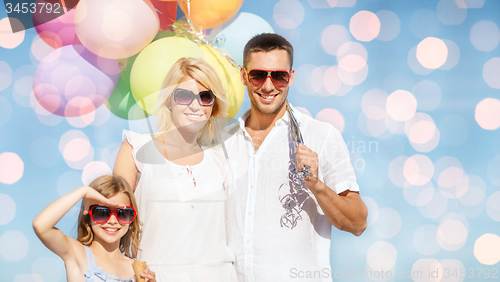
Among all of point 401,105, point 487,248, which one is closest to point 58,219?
point 401,105

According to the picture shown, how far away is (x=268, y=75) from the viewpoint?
149 centimetres

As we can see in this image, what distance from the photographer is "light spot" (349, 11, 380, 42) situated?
2.23 meters

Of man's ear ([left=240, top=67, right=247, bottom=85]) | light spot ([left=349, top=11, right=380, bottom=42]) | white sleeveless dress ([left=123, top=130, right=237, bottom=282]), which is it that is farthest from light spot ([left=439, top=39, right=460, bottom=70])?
white sleeveless dress ([left=123, top=130, right=237, bottom=282])

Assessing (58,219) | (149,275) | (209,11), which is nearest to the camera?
(58,219)

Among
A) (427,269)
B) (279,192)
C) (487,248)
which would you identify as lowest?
(427,269)

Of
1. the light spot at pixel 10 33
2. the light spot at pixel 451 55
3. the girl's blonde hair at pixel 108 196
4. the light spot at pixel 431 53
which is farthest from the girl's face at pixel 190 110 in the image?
the light spot at pixel 451 55

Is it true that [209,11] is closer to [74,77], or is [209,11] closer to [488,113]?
[74,77]

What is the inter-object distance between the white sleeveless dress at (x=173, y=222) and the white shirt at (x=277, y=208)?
0.40 feet

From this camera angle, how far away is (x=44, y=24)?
1634 mm

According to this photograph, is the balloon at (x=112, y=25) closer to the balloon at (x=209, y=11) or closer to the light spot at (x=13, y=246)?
the balloon at (x=209, y=11)

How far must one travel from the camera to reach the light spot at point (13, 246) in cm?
199

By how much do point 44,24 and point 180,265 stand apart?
4.36 ft

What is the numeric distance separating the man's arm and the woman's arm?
0.68 meters

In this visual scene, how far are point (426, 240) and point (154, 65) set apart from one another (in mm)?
1984
